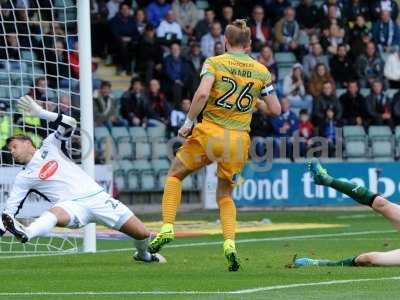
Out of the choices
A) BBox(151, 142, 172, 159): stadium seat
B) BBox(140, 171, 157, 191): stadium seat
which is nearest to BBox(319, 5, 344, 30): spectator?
BBox(151, 142, 172, 159): stadium seat

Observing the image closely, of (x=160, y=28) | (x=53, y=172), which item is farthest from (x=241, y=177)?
(x=53, y=172)

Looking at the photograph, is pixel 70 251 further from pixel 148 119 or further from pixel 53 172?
pixel 148 119

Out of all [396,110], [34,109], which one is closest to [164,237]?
[34,109]

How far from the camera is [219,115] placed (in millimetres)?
12867

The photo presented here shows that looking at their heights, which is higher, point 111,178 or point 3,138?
point 3,138

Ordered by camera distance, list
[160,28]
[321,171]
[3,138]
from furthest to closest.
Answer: [160,28] → [3,138] → [321,171]

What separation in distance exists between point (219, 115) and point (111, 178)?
33.8 ft

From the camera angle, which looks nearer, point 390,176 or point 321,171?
point 321,171

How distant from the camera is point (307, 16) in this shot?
99.7 ft

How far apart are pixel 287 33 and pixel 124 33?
3.99 m

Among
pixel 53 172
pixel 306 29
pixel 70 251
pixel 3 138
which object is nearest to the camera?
pixel 53 172

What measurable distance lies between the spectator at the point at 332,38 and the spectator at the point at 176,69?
390 cm

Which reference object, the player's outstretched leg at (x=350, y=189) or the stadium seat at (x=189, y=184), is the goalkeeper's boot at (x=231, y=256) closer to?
the player's outstretched leg at (x=350, y=189)

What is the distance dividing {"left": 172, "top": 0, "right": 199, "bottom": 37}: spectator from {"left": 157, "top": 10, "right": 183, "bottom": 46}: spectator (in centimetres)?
79
